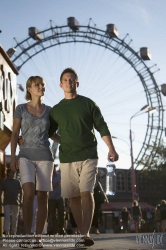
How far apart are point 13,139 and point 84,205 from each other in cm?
91

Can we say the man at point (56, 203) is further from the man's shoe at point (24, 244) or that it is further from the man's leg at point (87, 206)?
the man's shoe at point (24, 244)

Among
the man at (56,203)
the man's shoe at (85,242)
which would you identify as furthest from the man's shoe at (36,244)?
the man at (56,203)

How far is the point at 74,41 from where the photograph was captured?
41188 millimetres

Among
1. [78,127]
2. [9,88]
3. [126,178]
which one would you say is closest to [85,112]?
[78,127]

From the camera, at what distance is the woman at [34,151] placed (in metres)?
5.45

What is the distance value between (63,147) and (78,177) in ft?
1.04


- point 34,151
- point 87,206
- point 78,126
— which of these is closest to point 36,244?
point 87,206

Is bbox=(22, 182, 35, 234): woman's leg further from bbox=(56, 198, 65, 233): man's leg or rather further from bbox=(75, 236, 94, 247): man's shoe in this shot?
bbox=(56, 198, 65, 233): man's leg

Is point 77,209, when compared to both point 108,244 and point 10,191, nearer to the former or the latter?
point 108,244

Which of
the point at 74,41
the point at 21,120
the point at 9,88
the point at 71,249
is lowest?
the point at 71,249

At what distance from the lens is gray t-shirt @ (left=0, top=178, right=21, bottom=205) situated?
11.7m

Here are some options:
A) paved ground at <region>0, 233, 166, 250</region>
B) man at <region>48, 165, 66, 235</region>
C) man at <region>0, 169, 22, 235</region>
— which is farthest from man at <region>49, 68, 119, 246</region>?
man at <region>0, 169, 22, 235</region>

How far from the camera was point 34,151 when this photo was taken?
557 centimetres

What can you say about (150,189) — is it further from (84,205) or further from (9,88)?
(84,205)
